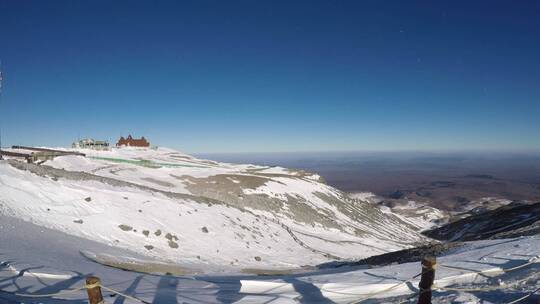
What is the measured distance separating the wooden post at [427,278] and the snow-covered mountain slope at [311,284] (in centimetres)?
69

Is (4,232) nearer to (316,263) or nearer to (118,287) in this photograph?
(118,287)

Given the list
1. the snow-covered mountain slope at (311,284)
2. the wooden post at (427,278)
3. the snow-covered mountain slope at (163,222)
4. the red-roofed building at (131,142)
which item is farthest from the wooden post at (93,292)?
the red-roofed building at (131,142)

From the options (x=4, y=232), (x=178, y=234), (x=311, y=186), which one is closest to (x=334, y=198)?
(x=311, y=186)

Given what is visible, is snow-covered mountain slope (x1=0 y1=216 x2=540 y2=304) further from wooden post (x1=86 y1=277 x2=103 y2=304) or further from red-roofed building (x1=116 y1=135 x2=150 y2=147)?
red-roofed building (x1=116 y1=135 x2=150 y2=147)

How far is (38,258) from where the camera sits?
13.2m

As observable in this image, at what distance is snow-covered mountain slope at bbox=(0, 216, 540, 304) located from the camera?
823cm

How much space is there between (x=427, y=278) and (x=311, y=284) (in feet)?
12.0

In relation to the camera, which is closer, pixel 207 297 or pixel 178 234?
pixel 207 297

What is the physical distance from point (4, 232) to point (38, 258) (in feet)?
16.6

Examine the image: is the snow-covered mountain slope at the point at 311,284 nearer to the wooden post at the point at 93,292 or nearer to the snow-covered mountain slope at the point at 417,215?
the wooden post at the point at 93,292

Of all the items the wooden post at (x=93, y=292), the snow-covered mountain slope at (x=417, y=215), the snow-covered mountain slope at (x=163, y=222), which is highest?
the wooden post at (x=93, y=292)

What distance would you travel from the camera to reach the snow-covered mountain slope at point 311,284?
8234 mm

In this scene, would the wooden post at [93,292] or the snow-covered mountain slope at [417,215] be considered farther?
the snow-covered mountain slope at [417,215]

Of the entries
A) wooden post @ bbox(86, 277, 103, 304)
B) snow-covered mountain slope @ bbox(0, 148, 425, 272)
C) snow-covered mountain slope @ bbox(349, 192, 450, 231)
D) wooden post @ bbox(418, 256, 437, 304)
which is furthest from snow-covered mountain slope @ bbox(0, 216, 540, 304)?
snow-covered mountain slope @ bbox(349, 192, 450, 231)
